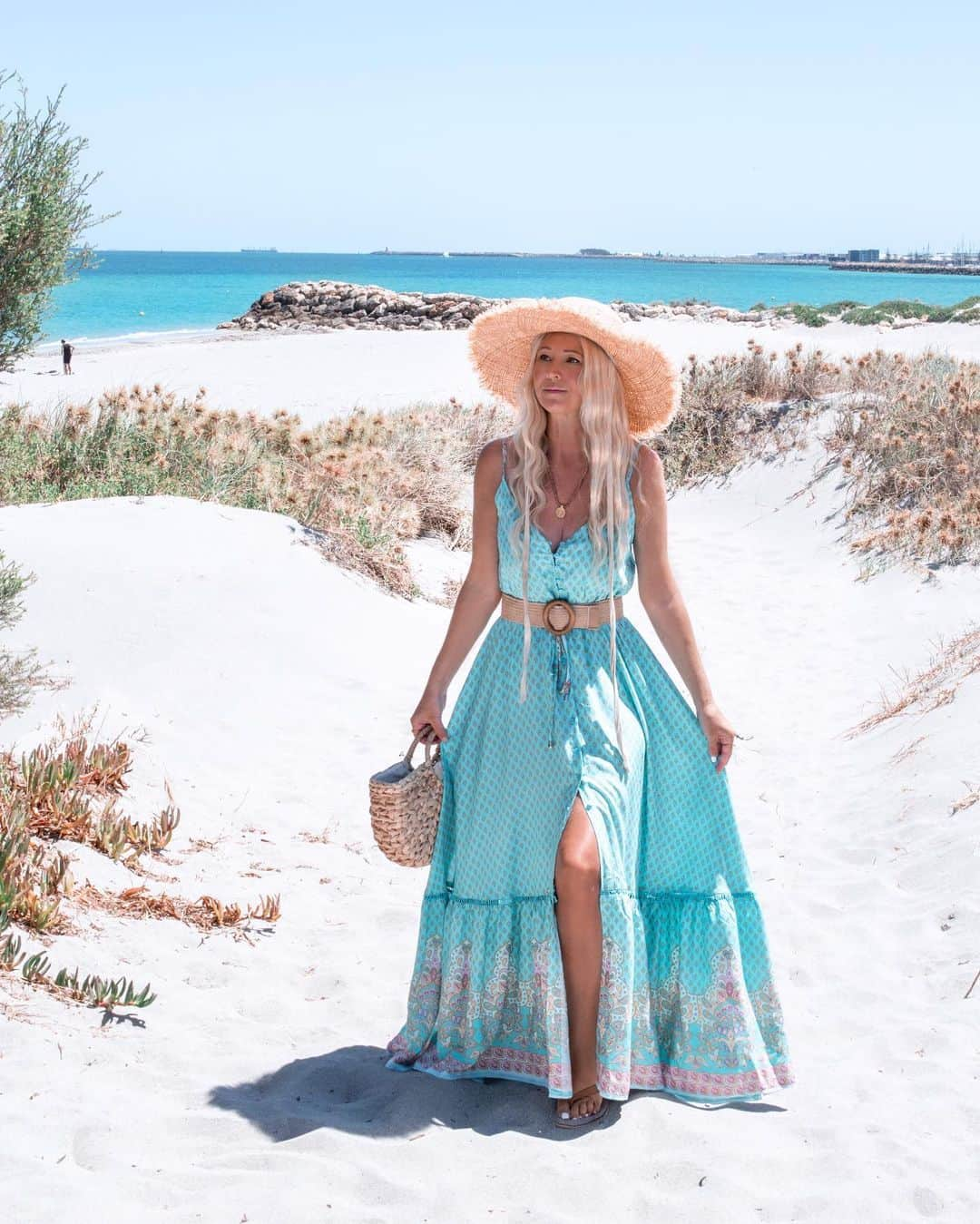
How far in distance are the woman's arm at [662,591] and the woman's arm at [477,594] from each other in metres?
0.39

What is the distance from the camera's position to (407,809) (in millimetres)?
3385

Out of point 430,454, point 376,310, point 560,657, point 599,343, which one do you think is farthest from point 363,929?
point 376,310


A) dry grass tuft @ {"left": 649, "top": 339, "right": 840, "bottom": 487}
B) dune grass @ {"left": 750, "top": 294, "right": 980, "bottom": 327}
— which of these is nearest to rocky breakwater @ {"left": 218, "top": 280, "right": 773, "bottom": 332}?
dune grass @ {"left": 750, "top": 294, "right": 980, "bottom": 327}

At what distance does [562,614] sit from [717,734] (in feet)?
1.70

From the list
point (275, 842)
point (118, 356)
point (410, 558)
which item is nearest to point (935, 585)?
point (410, 558)

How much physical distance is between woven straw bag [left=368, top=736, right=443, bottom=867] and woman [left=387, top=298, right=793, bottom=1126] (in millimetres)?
84

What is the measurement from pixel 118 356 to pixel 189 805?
24.5m

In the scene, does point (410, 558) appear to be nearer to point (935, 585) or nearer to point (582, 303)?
point (935, 585)

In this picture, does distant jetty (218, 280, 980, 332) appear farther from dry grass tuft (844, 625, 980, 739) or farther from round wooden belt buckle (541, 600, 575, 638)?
round wooden belt buckle (541, 600, 575, 638)

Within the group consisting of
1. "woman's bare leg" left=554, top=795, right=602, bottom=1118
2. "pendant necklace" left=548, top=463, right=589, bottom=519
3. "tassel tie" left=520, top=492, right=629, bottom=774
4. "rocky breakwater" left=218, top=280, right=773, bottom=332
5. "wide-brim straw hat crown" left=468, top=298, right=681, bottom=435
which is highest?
"rocky breakwater" left=218, top=280, right=773, bottom=332

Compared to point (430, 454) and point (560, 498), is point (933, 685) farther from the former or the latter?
point (430, 454)

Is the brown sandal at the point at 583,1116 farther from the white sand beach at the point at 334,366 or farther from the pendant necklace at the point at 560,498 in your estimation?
the white sand beach at the point at 334,366

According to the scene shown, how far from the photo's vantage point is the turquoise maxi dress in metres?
3.38

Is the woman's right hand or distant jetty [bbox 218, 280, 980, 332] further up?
distant jetty [bbox 218, 280, 980, 332]
